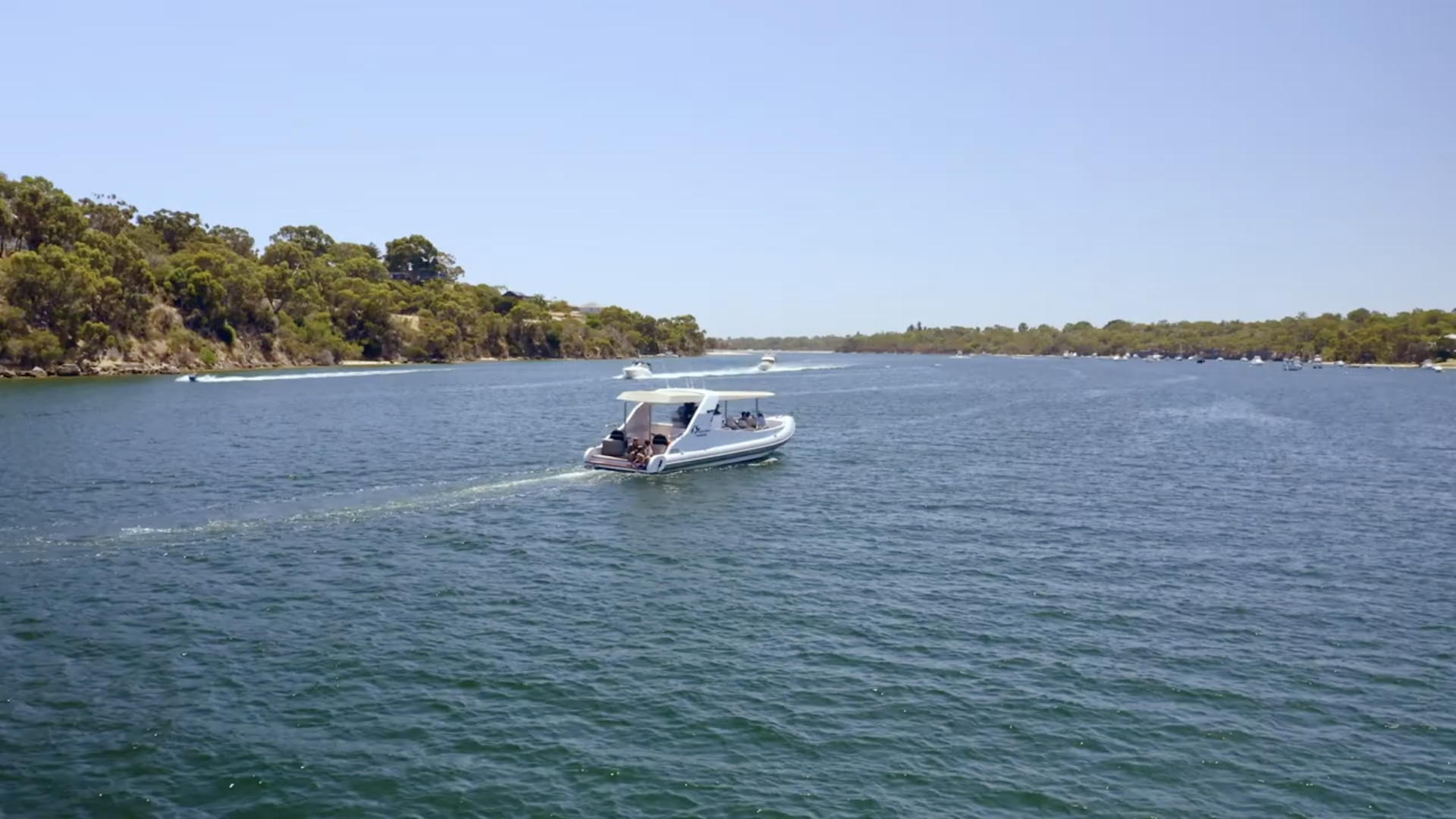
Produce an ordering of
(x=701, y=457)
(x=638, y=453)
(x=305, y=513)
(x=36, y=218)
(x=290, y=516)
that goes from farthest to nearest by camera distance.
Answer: (x=36, y=218) → (x=701, y=457) → (x=638, y=453) → (x=305, y=513) → (x=290, y=516)

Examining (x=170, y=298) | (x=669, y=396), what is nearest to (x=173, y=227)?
(x=170, y=298)

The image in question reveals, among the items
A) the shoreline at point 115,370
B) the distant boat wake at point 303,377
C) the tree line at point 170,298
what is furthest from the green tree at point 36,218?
the distant boat wake at point 303,377

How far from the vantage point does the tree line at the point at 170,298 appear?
361 ft

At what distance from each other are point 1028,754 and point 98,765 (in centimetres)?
1590

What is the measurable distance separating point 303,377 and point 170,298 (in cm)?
2956

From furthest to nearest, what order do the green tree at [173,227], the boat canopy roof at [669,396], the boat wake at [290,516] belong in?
the green tree at [173,227] < the boat canopy roof at [669,396] < the boat wake at [290,516]

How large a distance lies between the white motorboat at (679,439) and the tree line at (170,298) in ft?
315

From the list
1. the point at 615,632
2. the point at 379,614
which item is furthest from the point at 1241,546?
the point at 379,614

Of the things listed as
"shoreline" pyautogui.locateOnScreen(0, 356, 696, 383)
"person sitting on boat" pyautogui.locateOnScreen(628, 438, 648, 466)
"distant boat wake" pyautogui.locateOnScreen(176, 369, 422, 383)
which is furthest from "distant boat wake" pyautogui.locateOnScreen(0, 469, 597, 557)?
"shoreline" pyautogui.locateOnScreen(0, 356, 696, 383)

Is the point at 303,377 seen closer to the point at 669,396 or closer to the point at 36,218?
the point at 36,218

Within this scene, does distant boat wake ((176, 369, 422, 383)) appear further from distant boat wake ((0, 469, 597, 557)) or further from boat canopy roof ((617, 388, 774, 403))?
distant boat wake ((0, 469, 597, 557))

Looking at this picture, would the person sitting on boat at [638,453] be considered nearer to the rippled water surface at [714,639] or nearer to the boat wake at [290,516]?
the boat wake at [290,516]

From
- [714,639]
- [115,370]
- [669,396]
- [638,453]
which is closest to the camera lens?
[714,639]

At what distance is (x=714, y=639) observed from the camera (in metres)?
22.4
